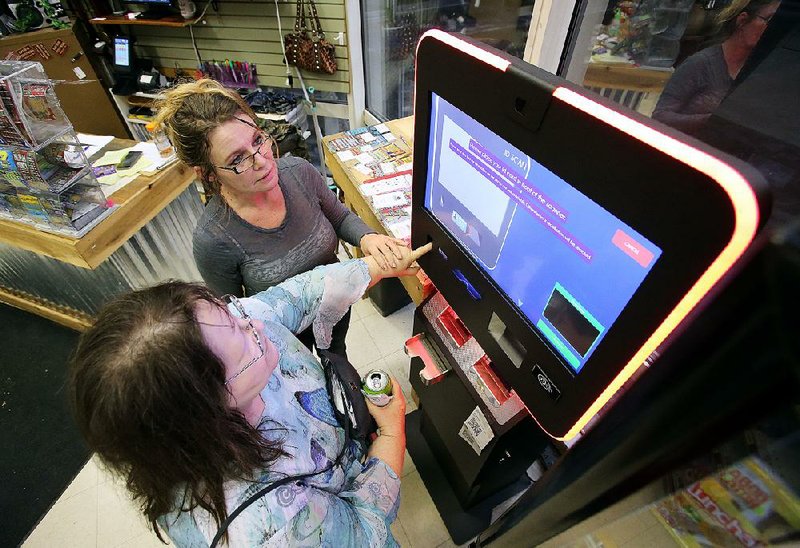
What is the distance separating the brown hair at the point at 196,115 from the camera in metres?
1.05

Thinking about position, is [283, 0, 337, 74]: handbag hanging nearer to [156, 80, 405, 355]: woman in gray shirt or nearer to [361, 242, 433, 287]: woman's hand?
[156, 80, 405, 355]: woman in gray shirt

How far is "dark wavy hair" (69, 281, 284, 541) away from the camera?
0.56 metres

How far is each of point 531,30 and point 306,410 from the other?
146 cm

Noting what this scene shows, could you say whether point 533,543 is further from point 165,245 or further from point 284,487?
point 165,245

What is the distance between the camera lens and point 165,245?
2076 mm

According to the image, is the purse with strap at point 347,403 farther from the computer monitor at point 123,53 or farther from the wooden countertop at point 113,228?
the computer monitor at point 123,53

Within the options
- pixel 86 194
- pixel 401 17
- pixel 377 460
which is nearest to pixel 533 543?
pixel 377 460

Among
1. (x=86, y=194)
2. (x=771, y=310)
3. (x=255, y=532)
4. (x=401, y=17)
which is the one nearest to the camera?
(x=771, y=310)

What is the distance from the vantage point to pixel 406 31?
8.48ft

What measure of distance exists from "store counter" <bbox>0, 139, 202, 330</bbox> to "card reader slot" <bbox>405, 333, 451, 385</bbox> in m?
1.44

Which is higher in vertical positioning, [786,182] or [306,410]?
[786,182]

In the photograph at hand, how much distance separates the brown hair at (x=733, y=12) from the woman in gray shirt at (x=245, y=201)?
3.56 feet

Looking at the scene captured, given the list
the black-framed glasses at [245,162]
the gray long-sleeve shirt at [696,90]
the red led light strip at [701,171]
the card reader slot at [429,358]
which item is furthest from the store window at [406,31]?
the red led light strip at [701,171]

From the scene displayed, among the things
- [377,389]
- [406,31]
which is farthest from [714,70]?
[406,31]
